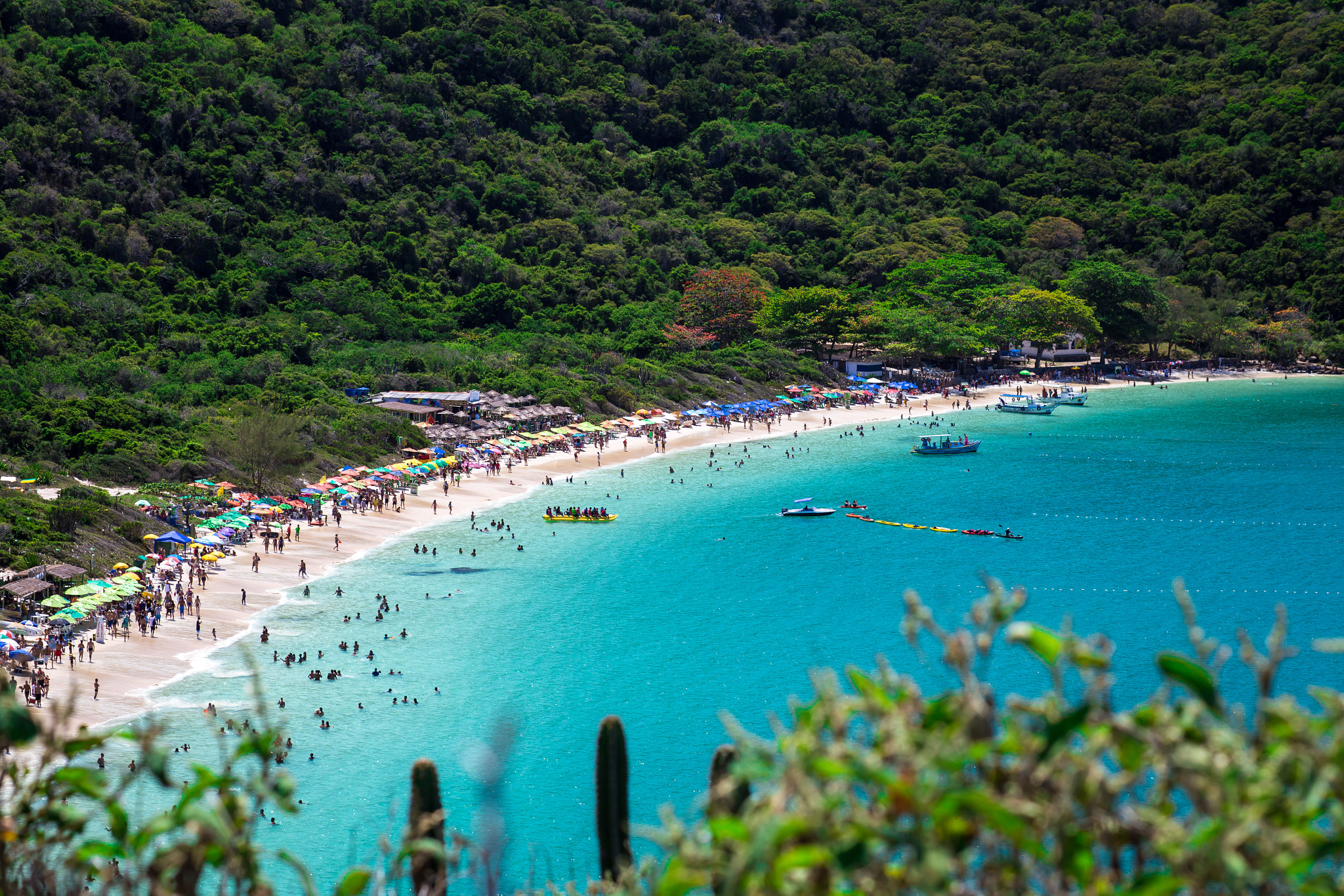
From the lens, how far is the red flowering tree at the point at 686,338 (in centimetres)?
10319

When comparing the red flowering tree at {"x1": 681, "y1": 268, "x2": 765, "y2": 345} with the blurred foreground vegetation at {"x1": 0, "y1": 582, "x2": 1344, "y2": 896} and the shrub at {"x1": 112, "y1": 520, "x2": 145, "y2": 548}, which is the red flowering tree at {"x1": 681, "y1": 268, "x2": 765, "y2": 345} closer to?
the shrub at {"x1": 112, "y1": 520, "x2": 145, "y2": 548}

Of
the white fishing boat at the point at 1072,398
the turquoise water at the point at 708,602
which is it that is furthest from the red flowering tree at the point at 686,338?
the white fishing boat at the point at 1072,398

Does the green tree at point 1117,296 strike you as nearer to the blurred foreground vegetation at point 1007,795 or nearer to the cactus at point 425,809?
the cactus at point 425,809

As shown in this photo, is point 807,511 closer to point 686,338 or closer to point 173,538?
point 173,538

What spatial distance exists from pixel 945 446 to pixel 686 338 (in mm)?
32934

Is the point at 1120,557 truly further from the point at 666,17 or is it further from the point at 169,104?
the point at 666,17

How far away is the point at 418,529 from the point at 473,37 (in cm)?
10880

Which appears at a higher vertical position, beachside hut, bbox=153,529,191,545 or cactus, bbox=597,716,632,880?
beachside hut, bbox=153,529,191,545

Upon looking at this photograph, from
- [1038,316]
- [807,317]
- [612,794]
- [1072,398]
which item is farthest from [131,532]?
[1038,316]

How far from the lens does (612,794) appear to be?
43.7ft

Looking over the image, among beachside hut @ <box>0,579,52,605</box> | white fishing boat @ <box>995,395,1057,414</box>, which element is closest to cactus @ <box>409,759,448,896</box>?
beachside hut @ <box>0,579,52,605</box>

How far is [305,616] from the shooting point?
135 feet

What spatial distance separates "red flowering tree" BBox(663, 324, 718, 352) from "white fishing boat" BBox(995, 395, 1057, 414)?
2591 cm

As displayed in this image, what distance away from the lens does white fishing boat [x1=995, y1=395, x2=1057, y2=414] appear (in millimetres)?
93312
